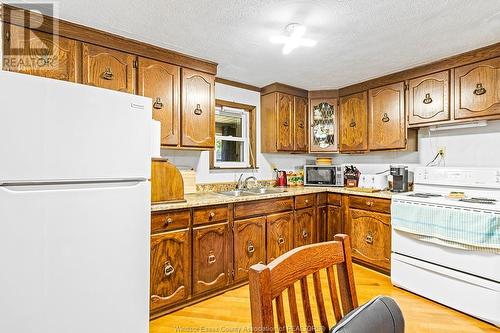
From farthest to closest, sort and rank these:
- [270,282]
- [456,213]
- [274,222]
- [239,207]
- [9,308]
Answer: [274,222], [239,207], [456,213], [9,308], [270,282]

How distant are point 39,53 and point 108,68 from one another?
0.43 meters

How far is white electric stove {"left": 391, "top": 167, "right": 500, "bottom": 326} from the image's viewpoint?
6.47 feet

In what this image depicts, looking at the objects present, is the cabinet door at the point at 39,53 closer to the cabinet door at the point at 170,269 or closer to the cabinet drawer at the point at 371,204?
the cabinet door at the point at 170,269

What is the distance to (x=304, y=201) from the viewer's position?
3115mm

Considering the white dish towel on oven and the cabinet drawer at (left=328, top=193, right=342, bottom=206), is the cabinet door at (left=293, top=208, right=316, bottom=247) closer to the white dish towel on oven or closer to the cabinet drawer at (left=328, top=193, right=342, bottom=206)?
the cabinet drawer at (left=328, top=193, right=342, bottom=206)

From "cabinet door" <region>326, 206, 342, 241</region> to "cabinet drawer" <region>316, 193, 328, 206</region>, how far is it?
3.8 inches

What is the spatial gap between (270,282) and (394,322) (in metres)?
0.37

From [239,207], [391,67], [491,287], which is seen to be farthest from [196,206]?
[391,67]

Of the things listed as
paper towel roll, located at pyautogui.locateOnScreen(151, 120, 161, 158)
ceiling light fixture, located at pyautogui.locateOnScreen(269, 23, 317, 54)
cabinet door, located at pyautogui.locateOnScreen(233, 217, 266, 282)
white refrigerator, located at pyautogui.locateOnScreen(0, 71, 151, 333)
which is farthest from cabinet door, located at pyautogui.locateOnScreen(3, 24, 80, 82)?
cabinet door, located at pyautogui.locateOnScreen(233, 217, 266, 282)

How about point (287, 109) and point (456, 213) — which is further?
point (287, 109)

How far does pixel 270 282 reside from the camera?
0.63 m

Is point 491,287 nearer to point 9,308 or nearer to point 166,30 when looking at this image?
point 9,308

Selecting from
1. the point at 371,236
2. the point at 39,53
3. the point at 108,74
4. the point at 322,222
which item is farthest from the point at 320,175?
the point at 39,53

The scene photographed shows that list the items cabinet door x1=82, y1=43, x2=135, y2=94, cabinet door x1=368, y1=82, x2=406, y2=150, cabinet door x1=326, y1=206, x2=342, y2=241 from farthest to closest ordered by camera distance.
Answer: cabinet door x1=326, y1=206, x2=342, y2=241, cabinet door x1=368, y1=82, x2=406, y2=150, cabinet door x1=82, y1=43, x2=135, y2=94
